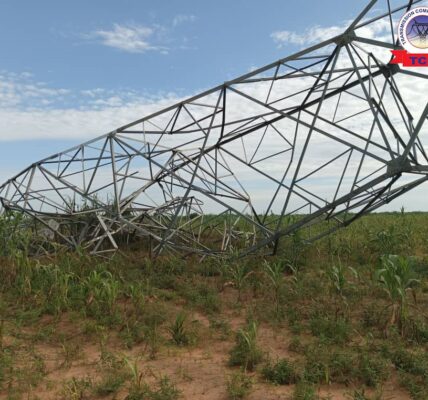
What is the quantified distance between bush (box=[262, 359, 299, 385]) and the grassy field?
13 millimetres

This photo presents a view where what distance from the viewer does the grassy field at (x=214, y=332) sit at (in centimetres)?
452

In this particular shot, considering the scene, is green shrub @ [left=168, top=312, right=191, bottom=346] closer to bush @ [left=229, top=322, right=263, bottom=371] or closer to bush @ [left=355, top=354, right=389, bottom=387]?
bush @ [left=229, top=322, right=263, bottom=371]

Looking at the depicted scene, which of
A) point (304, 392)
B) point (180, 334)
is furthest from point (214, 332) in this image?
point (304, 392)

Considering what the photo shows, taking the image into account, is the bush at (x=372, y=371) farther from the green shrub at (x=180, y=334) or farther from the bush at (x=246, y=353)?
the green shrub at (x=180, y=334)

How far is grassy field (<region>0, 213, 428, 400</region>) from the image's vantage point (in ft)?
14.8

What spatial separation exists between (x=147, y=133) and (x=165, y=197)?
116 inches

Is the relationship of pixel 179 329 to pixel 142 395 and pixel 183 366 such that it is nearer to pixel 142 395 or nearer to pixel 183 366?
pixel 183 366

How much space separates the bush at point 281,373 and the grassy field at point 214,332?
13 mm

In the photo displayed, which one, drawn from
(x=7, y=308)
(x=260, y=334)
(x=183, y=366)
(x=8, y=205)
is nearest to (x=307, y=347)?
(x=260, y=334)

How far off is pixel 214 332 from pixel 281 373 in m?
1.86

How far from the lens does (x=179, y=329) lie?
5.99m

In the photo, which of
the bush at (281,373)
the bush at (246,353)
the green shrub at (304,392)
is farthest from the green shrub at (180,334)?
the green shrub at (304,392)

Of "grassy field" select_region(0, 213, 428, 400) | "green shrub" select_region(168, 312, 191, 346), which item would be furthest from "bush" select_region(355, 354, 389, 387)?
"green shrub" select_region(168, 312, 191, 346)

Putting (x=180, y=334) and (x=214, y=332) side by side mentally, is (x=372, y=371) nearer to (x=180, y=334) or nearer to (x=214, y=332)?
(x=214, y=332)
